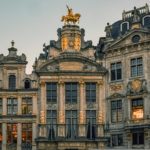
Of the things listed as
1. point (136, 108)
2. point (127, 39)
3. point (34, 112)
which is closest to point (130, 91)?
point (136, 108)

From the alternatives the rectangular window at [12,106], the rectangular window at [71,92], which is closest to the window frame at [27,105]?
the rectangular window at [12,106]

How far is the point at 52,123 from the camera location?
4866 cm

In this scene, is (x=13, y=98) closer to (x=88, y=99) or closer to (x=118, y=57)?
(x=88, y=99)

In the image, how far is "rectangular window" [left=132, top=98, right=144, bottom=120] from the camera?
47375mm

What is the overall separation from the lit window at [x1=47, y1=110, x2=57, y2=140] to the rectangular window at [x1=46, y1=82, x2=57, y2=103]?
1254 millimetres

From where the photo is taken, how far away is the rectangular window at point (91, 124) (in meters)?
48.3

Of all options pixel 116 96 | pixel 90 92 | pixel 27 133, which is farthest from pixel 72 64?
pixel 27 133

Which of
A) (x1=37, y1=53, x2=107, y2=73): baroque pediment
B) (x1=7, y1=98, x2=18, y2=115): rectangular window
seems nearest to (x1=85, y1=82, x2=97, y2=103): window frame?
(x1=37, y1=53, x2=107, y2=73): baroque pediment

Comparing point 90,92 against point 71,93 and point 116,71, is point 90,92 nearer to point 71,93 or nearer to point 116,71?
point 71,93

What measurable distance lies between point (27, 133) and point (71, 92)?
244 inches

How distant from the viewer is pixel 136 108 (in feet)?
156

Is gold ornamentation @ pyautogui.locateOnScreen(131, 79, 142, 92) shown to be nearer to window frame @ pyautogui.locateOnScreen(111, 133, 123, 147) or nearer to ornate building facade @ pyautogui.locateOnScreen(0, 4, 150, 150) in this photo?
ornate building facade @ pyautogui.locateOnScreen(0, 4, 150, 150)

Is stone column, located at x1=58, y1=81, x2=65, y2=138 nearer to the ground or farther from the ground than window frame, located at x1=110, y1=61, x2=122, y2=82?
nearer to the ground

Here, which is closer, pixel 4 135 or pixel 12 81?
pixel 4 135
